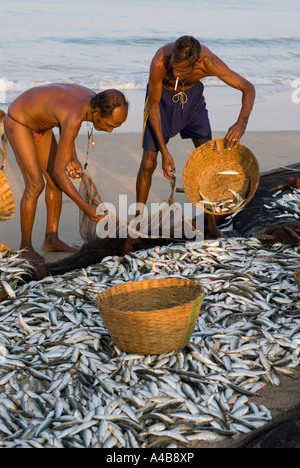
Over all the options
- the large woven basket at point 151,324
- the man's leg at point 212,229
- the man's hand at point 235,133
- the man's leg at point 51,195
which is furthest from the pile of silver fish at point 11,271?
the man's hand at point 235,133

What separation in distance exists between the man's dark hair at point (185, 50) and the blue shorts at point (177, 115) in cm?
76

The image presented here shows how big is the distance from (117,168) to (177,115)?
3535 millimetres

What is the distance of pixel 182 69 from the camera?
523 cm

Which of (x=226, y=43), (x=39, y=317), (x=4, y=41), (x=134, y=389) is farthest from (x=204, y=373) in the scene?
(x=226, y=43)

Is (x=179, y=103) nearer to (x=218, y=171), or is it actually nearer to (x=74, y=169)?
(x=218, y=171)

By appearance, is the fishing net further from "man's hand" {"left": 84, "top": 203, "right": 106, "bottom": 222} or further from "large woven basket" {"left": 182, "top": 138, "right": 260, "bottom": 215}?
"large woven basket" {"left": 182, "top": 138, "right": 260, "bottom": 215}

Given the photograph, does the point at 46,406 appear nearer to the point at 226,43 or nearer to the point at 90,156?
the point at 90,156

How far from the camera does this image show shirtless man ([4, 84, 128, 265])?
491 centimetres

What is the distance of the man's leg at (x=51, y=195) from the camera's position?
6012 millimetres

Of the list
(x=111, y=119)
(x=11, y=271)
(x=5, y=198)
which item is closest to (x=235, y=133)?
(x=111, y=119)

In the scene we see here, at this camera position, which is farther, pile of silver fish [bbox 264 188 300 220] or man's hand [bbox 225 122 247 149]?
pile of silver fish [bbox 264 188 300 220]

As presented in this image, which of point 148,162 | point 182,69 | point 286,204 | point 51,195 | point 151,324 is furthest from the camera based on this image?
point 286,204

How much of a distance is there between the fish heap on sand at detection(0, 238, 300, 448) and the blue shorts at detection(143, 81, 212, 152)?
1.44 m

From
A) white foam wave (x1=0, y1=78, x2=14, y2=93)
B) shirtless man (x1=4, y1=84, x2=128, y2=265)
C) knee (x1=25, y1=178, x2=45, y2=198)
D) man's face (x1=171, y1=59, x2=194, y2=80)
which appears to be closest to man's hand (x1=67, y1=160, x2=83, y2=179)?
shirtless man (x1=4, y1=84, x2=128, y2=265)
